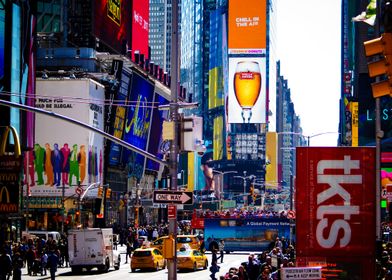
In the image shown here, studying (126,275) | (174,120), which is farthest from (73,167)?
(174,120)

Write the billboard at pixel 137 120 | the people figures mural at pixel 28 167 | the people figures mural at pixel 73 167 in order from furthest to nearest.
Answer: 1. the billboard at pixel 137 120
2. the people figures mural at pixel 73 167
3. the people figures mural at pixel 28 167

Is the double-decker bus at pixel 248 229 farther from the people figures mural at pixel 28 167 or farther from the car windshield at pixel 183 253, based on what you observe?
the people figures mural at pixel 28 167

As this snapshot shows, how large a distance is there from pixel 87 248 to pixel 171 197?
933 inches

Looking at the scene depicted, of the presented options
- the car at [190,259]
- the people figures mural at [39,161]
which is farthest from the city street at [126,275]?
the people figures mural at [39,161]

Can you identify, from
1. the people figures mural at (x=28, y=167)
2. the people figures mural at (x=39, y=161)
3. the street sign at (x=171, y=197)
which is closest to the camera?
the street sign at (x=171, y=197)

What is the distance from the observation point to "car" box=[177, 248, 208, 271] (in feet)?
165

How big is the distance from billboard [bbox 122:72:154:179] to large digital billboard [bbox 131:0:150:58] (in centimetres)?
785

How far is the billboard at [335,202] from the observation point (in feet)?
60.6

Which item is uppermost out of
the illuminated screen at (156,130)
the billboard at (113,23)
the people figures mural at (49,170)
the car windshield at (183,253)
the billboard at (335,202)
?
the billboard at (113,23)

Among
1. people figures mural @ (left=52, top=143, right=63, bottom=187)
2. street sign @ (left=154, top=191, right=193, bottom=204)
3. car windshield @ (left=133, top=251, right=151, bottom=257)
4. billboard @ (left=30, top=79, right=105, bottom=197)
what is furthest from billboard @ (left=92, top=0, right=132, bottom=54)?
street sign @ (left=154, top=191, right=193, bottom=204)

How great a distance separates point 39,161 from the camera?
91688 millimetres

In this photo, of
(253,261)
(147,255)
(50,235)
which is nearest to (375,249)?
(253,261)

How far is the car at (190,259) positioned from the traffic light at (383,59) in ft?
127

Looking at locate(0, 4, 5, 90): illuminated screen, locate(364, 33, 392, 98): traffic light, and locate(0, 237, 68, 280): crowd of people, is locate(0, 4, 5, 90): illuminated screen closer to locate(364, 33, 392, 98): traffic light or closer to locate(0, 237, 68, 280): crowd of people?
locate(0, 237, 68, 280): crowd of people
